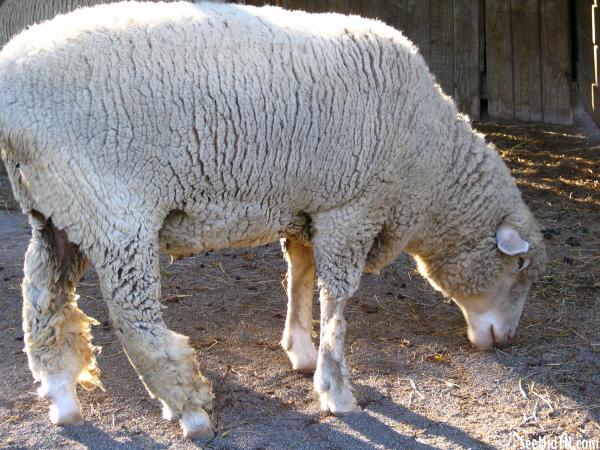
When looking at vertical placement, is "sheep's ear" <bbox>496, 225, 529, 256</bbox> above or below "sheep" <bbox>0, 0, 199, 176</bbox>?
below

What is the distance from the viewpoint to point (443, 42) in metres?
9.44

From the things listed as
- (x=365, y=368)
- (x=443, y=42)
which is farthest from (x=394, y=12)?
(x=365, y=368)

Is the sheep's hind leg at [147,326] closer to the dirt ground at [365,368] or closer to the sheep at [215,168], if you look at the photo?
the sheep at [215,168]

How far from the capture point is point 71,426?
15.2 feet

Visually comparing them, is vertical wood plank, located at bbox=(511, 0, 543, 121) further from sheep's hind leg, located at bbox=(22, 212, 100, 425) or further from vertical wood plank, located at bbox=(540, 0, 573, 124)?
sheep's hind leg, located at bbox=(22, 212, 100, 425)

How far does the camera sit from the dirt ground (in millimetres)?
4551

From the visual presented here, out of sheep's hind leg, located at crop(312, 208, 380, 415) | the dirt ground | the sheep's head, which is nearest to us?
the dirt ground

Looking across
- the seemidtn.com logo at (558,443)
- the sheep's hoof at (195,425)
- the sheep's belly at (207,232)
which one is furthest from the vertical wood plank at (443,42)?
the sheep's hoof at (195,425)

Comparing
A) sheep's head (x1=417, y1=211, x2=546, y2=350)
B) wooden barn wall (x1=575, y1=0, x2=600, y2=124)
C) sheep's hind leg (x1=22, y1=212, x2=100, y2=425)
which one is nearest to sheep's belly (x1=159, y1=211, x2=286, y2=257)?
sheep's hind leg (x1=22, y1=212, x2=100, y2=425)

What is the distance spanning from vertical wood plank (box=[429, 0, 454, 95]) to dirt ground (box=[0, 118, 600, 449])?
2.68 metres

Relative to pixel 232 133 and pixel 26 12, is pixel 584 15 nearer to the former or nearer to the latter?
pixel 26 12

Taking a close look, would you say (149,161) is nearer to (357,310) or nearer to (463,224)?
(463,224)

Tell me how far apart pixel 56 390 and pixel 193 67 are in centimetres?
174

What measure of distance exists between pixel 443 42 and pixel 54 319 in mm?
5974
